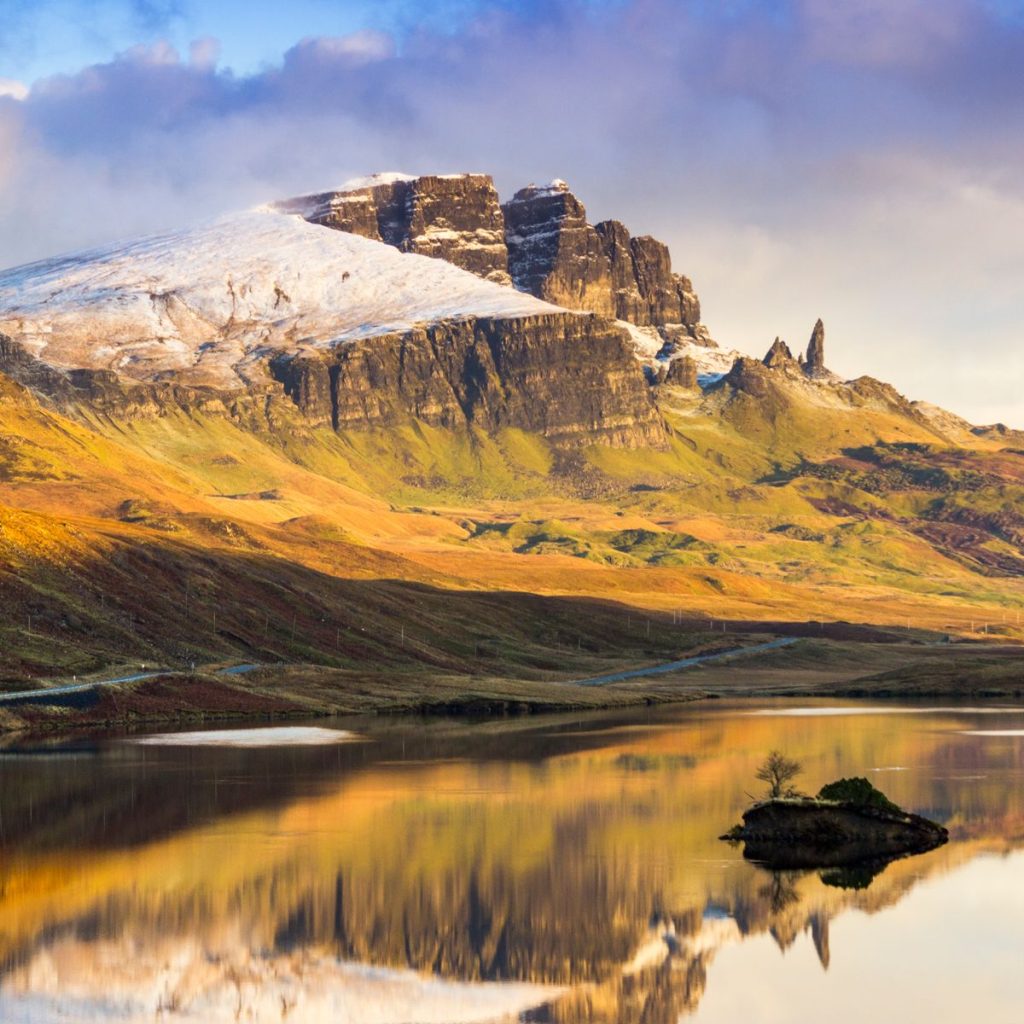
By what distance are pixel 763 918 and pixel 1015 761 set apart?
195ft

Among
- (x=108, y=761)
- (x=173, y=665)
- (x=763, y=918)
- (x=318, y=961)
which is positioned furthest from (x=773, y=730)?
(x=318, y=961)

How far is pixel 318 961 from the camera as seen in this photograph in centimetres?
5453

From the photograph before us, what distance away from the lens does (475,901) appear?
63906mm

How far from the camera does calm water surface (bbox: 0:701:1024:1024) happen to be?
50.2 metres

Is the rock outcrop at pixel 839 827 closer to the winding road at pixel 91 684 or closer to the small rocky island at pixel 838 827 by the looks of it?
the small rocky island at pixel 838 827

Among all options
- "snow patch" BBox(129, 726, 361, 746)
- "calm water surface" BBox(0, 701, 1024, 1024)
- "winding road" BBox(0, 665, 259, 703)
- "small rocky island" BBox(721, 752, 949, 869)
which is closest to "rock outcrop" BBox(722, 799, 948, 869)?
"small rocky island" BBox(721, 752, 949, 869)

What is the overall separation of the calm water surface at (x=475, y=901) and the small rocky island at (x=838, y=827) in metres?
1.71

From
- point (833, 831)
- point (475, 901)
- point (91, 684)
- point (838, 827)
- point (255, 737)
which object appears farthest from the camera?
point (91, 684)

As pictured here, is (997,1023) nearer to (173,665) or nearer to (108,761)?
(108,761)

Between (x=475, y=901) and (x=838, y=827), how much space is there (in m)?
21.6

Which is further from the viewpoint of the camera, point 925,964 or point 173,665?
point 173,665

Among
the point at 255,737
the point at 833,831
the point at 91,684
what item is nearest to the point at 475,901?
the point at 833,831

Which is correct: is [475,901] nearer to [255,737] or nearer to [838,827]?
[838,827]

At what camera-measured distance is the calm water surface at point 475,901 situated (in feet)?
165
